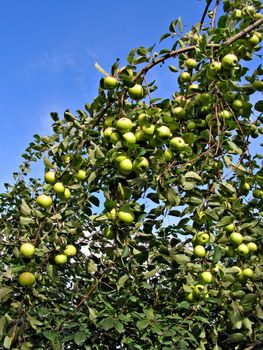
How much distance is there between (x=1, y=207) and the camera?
229 inches

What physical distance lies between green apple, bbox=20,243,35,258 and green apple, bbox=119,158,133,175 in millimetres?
689

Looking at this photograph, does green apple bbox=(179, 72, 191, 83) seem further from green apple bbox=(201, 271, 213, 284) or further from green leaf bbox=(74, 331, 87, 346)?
green leaf bbox=(74, 331, 87, 346)

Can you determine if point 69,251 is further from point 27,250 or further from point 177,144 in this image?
point 177,144

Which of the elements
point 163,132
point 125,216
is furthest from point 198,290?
point 163,132

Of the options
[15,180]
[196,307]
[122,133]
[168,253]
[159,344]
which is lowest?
[159,344]

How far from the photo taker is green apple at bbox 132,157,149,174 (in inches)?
80.7

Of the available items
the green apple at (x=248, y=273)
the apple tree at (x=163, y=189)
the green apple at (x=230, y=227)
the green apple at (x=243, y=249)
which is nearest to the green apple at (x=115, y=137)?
the apple tree at (x=163, y=189)

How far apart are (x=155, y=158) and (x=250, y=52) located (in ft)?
3.43

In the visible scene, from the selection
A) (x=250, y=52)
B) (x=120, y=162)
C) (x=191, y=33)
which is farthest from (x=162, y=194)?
(x=191, y=33)

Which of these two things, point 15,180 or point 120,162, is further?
point 15,180

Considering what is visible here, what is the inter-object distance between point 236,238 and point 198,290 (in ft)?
1.17

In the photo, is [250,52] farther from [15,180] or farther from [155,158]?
[15,180]

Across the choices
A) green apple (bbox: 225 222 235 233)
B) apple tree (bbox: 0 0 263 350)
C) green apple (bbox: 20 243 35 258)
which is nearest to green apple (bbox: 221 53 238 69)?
apple tree (bbox: 0 0 263 350)

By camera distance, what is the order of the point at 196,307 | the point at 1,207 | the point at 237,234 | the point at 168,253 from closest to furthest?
1. the point at 237,234
2. the point at 168,253
3. the point at 196,307
4. the point at 1,207
